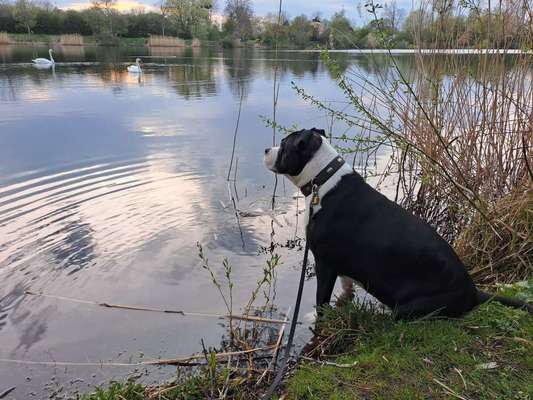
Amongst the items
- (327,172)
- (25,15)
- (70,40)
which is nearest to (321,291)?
(327,172)

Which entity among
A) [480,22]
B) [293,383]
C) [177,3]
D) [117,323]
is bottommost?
[117,323]

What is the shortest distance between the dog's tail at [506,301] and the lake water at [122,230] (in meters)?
1.53

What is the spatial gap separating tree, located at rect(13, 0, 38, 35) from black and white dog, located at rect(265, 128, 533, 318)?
61.1m

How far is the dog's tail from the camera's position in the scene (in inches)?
135

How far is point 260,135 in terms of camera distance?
1135 centimetres

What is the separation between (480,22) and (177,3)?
74532 mm

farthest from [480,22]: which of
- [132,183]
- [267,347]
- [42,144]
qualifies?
[42,144]

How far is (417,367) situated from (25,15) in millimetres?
63824

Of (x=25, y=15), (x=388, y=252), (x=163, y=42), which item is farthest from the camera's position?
(x=163, y=42)

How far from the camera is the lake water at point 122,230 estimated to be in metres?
3.93

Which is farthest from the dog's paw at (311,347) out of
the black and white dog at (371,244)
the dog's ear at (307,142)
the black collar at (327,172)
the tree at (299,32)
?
the tree at (299,32)

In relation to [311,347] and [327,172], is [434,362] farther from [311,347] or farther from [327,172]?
[327,172]

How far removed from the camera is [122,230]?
19.9 ft

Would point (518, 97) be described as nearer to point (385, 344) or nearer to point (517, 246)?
point (517, 246)
